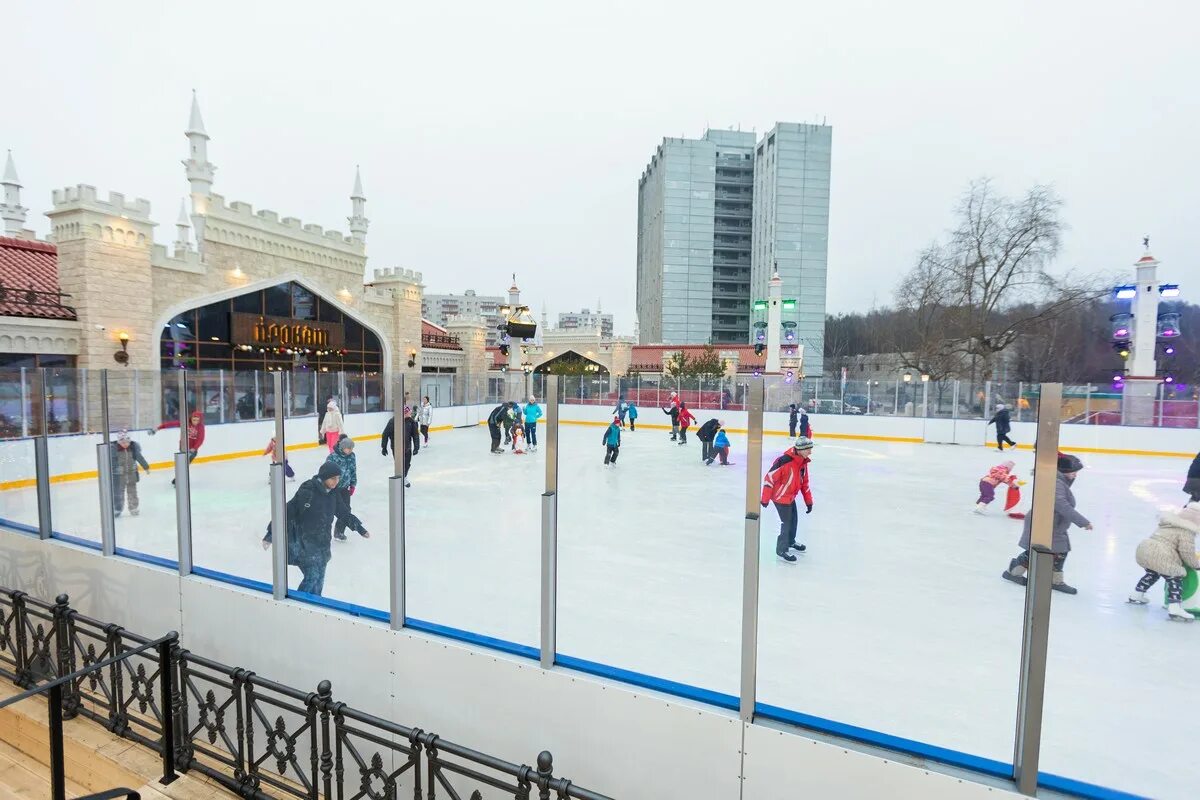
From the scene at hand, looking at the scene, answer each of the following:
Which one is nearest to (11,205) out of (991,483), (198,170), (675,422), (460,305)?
(198,170)

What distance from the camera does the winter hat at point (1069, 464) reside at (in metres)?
2.78

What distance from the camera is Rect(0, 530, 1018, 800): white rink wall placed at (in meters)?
2.57

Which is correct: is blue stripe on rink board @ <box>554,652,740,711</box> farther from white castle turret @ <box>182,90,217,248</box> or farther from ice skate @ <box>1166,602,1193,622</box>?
white castle turret @ <box>182,90,217,248</box>

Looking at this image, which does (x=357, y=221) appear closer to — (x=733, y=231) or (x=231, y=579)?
(x=231, y=579)

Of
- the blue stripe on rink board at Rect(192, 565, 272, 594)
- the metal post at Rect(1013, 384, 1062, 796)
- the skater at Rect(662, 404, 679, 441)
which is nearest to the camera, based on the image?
the metal post at Rect(1013, 384, 1062, 796)

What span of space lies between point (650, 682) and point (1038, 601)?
174 centimetres

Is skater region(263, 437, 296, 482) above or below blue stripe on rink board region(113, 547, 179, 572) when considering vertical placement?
above

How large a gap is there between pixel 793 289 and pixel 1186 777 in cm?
6162

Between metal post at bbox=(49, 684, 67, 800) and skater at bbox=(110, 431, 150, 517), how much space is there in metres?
2.31

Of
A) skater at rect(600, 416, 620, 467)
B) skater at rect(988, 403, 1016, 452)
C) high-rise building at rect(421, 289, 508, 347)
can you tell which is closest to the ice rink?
skater at rect(988, 403, 1016, 452)

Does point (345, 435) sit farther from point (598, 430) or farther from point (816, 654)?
point (598, 430)

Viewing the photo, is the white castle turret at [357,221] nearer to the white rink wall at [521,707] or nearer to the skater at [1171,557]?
the white rink wall at [521,707]

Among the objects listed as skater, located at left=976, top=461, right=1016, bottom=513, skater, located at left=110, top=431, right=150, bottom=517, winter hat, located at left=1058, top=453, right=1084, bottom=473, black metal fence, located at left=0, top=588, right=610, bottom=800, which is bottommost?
black metal fence, located at left=0, top=588, right=610, bottom=800

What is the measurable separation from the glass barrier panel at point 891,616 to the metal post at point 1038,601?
103 millimetres
